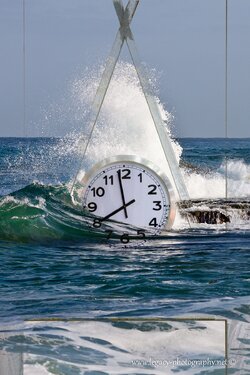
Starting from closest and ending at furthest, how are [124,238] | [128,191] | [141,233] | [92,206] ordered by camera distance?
[128,191] → [92,206] → [141,233] → [124,238]

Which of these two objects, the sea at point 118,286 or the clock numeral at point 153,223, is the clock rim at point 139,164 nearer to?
the clock numeral at point 153,223

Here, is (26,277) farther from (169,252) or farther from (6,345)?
(6,345)

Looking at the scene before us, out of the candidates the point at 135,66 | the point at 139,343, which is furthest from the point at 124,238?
the point at 139,343

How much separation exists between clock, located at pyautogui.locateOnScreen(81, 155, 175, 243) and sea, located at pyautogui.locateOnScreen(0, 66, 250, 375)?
260 millimetres

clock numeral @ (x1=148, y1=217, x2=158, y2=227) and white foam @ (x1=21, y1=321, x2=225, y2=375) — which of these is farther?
clock numeral @ (x1=148, y1=217, x2=158, y2=227)

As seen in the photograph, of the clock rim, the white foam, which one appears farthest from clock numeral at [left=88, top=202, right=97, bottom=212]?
the white foam

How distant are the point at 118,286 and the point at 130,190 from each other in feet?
4.28

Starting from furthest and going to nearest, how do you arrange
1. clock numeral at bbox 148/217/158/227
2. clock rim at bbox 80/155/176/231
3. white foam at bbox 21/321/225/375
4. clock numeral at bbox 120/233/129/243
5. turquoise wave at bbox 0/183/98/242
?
Answer: 1. turquoise wave at bbox 0/183/98/242
2. clock numeral at bbox 120/233/129/243
3. clock numeral at bbox 148/217/158/227
4. clock rim at bbox 80/155/176/231
5. white foam at bbox 21/321/225/375

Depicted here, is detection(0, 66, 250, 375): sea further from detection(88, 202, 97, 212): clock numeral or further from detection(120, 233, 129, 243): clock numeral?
detection(88, 202, 97, 212): clock numeral

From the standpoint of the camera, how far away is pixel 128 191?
681 centimetres

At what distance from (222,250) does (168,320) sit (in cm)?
413

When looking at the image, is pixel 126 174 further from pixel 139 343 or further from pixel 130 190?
pixel 139 343

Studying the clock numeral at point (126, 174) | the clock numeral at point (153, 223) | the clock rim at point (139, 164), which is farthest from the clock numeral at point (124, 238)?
the clock numeral at point (126, 174)

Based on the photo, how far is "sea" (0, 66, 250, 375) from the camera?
9.84 ft
